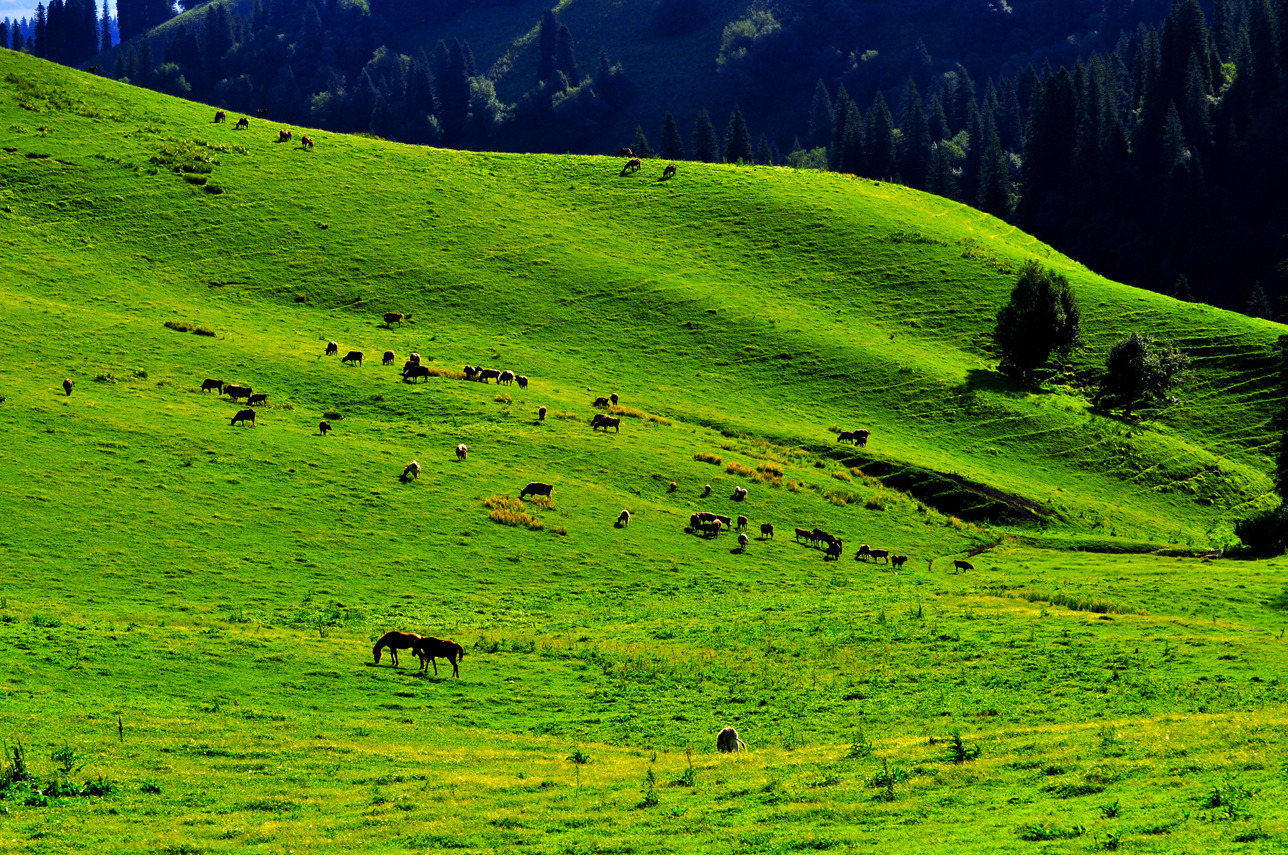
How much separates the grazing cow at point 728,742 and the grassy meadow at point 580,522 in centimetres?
97

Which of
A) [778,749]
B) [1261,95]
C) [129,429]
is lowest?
[778,749]

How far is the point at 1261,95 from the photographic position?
184 m

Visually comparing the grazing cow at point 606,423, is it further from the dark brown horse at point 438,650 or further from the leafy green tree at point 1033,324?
the leafy green tree at point 1033,324

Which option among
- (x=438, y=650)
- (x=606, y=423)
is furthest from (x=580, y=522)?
(x=438, y=650)

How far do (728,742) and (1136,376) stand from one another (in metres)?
64.6

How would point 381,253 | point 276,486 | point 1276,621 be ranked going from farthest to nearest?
point 381,253
point 276,486
point 1276,621

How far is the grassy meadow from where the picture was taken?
68.0 feet

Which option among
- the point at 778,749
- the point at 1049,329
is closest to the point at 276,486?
the point at 778,749

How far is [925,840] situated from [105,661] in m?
21.7

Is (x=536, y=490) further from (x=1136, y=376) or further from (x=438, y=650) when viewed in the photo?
(x=1136, y=376)

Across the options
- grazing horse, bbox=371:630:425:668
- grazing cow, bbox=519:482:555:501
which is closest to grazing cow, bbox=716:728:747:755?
grazing horse, bbox=371:630:425:668

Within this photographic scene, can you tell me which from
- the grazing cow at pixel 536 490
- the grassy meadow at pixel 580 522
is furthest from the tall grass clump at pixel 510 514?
the grazing cow at pixel 536 490

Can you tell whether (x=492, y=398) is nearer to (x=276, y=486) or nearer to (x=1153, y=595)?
(x=276, y=486)

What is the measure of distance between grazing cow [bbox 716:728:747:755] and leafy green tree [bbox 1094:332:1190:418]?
64263 mm
